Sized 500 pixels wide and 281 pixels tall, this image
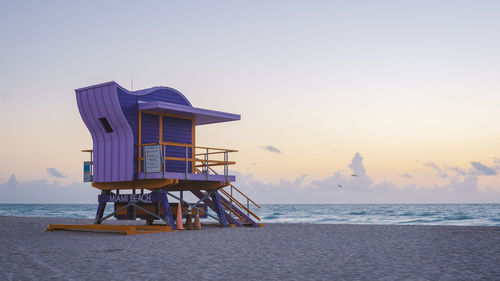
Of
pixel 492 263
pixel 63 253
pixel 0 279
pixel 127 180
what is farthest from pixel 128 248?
pixel 492 263

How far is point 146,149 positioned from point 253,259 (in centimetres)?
1022

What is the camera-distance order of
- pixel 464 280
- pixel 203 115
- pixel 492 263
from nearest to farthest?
pixel 464 280, pixel 492 263, pixel 203 115

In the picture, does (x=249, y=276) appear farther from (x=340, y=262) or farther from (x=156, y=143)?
(x=156, y=143)

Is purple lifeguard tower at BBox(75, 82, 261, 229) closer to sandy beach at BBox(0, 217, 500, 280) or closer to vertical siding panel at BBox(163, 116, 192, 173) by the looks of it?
vertical siding panel at BBox(163, 116, 192, 173)

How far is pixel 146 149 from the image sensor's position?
20406 millimetres

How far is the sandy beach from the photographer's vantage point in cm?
908

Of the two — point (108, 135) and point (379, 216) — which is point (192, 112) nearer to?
point (108, 135)

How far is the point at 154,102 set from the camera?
2025cm

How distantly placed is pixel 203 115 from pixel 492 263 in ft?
46.3

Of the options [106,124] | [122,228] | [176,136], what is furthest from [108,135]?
[122,228]

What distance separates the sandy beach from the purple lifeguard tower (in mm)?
5027

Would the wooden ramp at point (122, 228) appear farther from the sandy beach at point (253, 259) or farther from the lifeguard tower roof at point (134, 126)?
the sandy beach at point (253, 259)

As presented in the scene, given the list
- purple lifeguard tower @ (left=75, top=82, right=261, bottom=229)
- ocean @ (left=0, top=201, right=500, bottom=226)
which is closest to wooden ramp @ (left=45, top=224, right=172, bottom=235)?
purple lifeguard tower @ (left=75, top=82, right=261, bottom=229)

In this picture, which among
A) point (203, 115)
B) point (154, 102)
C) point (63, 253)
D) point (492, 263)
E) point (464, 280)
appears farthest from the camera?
point (203, 115)
